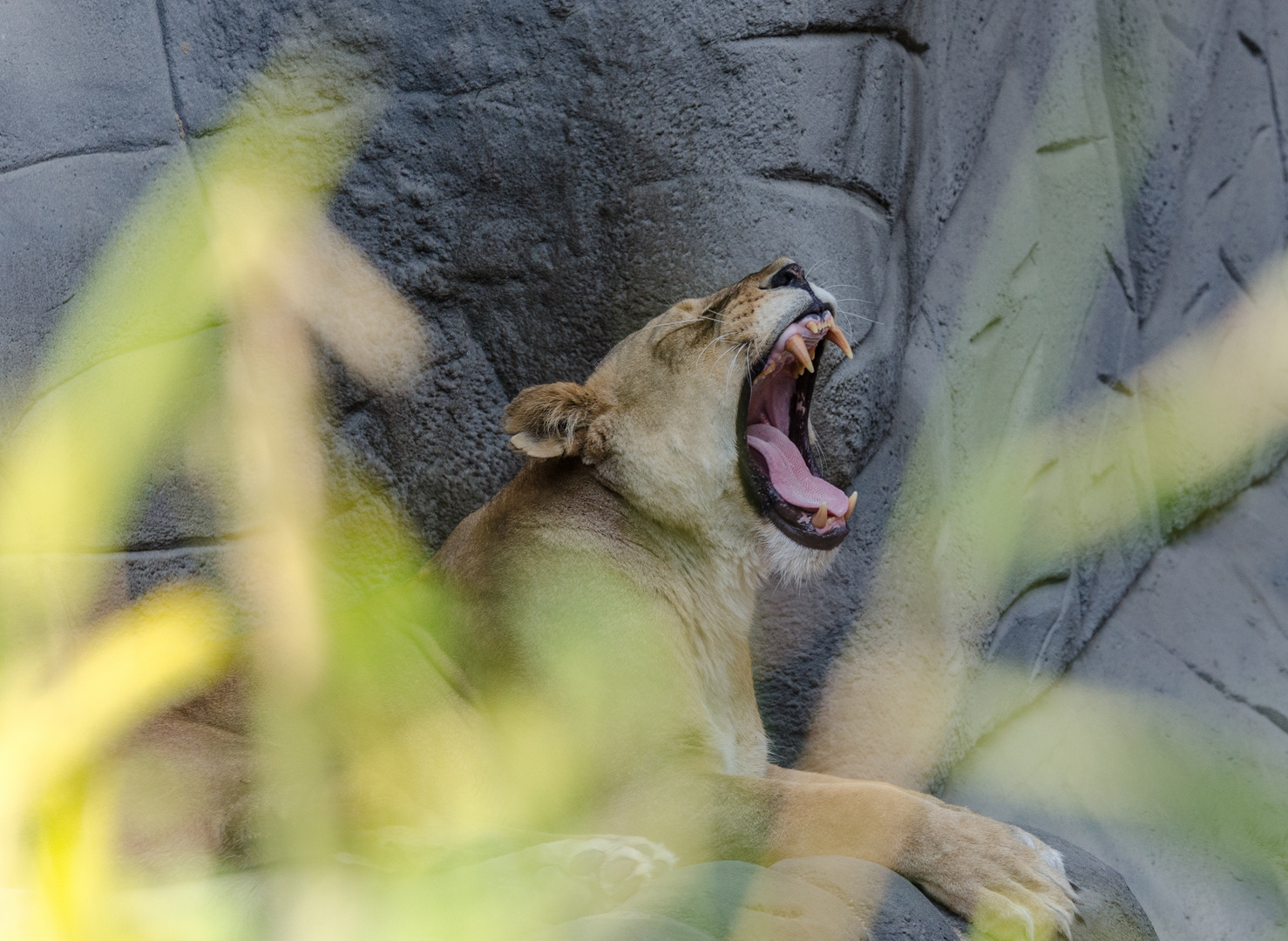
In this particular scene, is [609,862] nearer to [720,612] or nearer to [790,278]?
[720,612]

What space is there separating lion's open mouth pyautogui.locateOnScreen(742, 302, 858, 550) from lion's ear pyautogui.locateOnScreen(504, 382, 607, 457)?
416mm

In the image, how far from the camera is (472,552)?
3152 millimetres

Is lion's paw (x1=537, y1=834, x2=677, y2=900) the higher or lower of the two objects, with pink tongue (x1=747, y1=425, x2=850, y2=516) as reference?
lower

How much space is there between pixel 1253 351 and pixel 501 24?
3.25 meters

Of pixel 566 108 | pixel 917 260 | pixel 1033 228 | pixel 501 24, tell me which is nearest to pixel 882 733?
pixel 917 260

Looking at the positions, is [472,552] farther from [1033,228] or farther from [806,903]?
[1033,228]

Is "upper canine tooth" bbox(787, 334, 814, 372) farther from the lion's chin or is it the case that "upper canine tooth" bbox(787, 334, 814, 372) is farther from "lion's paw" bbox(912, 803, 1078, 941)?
"lion's paw" bbox(912, 803, 1078, 941)

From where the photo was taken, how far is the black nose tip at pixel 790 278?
10.2ft

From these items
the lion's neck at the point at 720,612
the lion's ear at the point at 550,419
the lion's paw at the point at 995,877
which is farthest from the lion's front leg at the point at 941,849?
the lion's ear at the point at 550,419

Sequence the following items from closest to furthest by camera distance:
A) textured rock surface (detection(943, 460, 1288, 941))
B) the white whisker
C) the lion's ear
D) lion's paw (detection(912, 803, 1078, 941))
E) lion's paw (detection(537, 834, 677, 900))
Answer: lion's paw (detection(912, 803, 1078, 941)), lion's paw (detection(537, 834, 677, 900)), the lion's ear, the white whisker, textured rock surface (detection(943, 460, 1288, 941))

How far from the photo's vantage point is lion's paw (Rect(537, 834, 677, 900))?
2494mm

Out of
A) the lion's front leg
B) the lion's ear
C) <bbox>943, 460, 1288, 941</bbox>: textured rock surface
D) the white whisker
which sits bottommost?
<bbox>943, 460, 1288, 941</bbox>: textured rock surface

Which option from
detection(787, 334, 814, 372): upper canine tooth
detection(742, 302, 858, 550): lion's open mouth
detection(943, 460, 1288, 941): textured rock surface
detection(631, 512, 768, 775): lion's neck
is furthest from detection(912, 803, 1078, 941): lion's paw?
detection(943, 460, 1288, 941): textured rock surface

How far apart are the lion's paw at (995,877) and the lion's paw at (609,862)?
529mm
